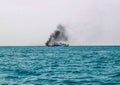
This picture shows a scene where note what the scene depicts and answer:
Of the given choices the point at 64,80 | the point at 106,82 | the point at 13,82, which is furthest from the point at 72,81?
the point at 13,82

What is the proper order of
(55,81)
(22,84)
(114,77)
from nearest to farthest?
1. (22,84)
2. (55,81)
3. (114,77)

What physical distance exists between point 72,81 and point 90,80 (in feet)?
6.32

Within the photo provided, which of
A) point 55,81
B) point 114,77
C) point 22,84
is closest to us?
point 22,84

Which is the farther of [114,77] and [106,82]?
[114,77]

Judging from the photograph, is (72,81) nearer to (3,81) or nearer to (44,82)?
(44,82)

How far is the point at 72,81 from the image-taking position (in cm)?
3606

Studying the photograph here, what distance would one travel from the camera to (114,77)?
3931 centimetres

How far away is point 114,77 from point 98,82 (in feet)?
15.9

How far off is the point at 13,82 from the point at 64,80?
17.7 feet

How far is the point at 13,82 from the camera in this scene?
35.2 m

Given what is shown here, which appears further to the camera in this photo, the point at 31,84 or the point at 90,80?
the point at 90,80

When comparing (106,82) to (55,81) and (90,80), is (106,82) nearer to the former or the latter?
(90,80)

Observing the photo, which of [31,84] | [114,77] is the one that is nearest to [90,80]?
[114,77]

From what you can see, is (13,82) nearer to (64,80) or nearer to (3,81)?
(3,81)
